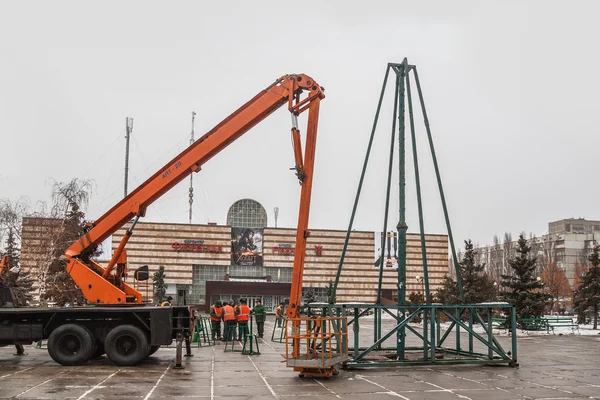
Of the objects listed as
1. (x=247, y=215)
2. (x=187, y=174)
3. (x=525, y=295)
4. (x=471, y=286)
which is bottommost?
(x=525, y=295)

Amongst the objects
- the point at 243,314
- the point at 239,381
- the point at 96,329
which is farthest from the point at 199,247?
the point at 239,381

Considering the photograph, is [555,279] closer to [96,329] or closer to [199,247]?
[199,247]

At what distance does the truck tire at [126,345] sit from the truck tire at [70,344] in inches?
19.7

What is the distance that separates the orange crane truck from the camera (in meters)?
15.6

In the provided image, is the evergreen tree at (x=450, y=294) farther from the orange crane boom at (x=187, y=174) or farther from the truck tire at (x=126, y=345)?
the truck tire at (x=126, y=345)

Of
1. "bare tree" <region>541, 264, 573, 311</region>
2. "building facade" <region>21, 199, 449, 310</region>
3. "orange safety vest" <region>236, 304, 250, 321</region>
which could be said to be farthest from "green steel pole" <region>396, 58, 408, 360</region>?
"bare tree" <region>541, 264, 573, 311</region>

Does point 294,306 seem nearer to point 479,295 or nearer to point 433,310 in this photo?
point 433,310

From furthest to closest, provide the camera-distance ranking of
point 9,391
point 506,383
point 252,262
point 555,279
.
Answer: point 555,279, point 252,262, point 506,383, point 9,391

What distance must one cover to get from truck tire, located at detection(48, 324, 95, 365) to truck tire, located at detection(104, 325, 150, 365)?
501 millimetres

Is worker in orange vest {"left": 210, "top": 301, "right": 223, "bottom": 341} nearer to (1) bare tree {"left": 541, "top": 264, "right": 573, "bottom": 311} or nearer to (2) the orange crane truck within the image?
(2) the orange crane truck

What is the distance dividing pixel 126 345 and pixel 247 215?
63137 mm

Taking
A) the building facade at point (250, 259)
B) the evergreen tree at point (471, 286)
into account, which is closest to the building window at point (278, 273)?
the building facade at point (250, 259)

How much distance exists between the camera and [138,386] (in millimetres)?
12078

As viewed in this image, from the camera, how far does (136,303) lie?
16.9 meters
